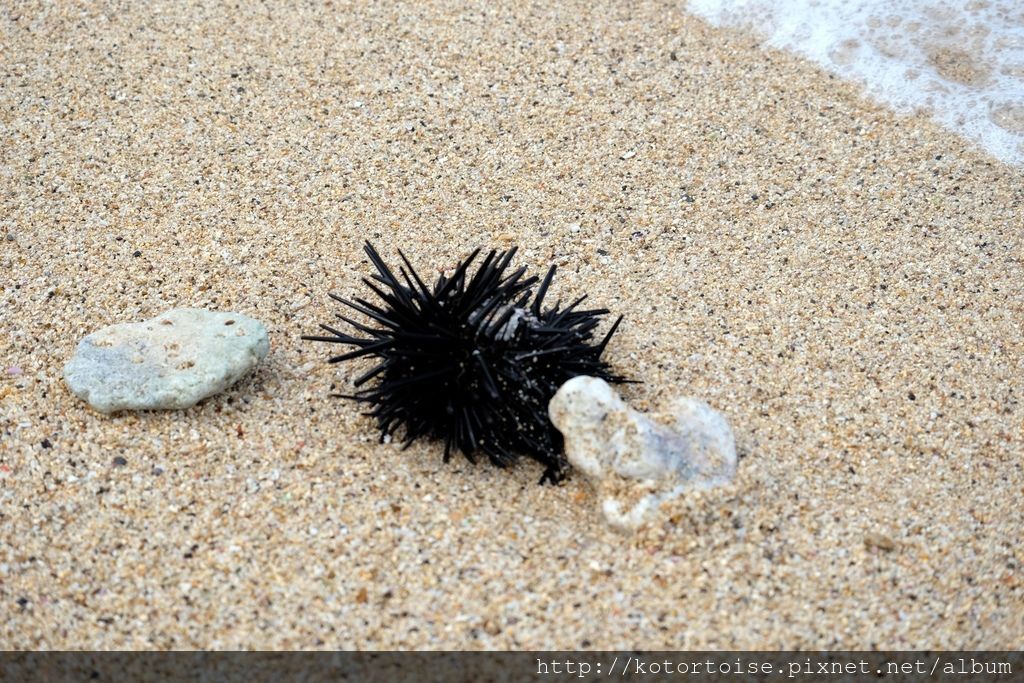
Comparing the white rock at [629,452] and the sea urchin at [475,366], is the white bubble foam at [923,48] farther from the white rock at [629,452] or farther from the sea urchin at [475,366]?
the sea urchin at [475,366]

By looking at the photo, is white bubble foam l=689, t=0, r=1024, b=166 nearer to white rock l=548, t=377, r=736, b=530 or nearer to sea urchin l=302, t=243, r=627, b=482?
white rock l=548, t=377, r=736, b=530

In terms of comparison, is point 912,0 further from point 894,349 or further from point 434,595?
point 434,595

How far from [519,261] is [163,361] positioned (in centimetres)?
160

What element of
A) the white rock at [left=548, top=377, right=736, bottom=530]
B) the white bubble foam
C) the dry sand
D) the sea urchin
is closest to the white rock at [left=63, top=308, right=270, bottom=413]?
the dry sand

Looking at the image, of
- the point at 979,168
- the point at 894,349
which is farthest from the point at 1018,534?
the point at 979,168

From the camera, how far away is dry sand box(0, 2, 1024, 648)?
288 cm

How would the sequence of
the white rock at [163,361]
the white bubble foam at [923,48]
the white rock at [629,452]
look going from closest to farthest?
the white rock at [629,452] → the white rock at [163,361] → the white bubble foam at [923,48]

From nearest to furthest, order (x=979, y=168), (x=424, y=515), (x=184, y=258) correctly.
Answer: (x=424, y=515) < (x=184, y=258) < (x=979, y=168)

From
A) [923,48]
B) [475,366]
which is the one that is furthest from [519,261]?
[923,48]

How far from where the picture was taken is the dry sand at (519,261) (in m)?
2.88

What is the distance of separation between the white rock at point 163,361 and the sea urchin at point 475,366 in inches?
16.9

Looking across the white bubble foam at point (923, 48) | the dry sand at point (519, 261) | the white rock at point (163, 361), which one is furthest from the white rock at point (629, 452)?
the white bubble foam at point (923, 48)

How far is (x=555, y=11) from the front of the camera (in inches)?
Answer: 233

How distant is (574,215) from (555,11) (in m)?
1.94
